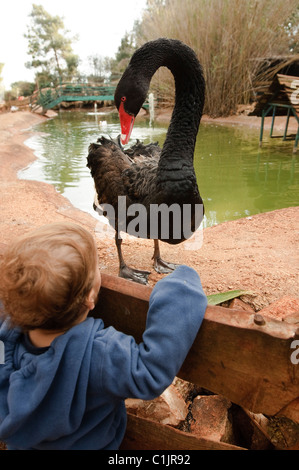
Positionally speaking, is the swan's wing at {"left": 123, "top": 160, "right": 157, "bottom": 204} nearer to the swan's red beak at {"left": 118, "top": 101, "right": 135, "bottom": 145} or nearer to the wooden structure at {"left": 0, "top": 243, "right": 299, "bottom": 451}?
the swan's red beak at {"left": 118, "top": 101, "right": 135, "bottom": 145}

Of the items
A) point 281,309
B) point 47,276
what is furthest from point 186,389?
point 47,276

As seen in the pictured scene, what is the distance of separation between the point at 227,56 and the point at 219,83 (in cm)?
99

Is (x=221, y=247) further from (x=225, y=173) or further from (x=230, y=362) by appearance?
(x=225, y=173)

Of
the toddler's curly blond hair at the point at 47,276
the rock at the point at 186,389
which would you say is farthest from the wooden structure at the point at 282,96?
the toddler's curly blond hair at the point at 47,276

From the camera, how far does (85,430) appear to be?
3.05 feet

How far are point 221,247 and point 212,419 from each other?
83.1 inches

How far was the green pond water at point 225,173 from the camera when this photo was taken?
15.7 ft

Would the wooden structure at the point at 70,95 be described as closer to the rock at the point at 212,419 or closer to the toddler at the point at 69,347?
the rock at the point at 212,419

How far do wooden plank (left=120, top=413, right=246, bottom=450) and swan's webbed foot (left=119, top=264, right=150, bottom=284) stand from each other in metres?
1.69

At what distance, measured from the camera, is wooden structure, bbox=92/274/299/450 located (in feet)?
2.77

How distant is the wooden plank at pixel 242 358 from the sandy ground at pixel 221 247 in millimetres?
1234

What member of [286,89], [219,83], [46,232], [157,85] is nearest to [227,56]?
[219,83]

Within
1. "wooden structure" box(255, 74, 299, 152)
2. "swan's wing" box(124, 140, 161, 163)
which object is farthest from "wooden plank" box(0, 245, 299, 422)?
"wooden structure" box(255, 74, 299, 152)
